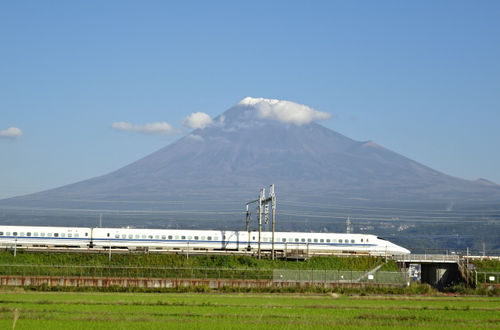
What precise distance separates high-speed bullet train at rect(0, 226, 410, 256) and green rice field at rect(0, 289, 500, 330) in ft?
67.2

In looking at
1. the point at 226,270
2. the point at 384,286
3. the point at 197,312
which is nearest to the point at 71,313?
the point at 197,312

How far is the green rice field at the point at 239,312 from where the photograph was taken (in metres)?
31.8

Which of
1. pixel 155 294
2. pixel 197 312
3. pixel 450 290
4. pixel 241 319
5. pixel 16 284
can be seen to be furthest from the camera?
pixel 450 290

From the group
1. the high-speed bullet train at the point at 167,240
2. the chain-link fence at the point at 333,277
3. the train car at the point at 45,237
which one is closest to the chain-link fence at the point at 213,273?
the chain-link fence at the point at 333,277

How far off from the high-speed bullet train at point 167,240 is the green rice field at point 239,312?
2049 centimetres

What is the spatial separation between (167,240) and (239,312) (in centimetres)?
3334

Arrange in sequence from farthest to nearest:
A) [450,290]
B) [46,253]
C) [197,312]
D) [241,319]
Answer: [46,253] < [450,290] < [197,312] < [241,319]

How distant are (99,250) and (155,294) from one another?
16729 millimetres

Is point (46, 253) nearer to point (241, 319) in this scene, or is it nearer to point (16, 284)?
point (16, 284)

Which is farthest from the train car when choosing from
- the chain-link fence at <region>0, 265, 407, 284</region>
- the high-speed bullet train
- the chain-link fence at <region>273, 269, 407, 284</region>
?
the chain-link fence at <region>273, 269, 407, 284</region>

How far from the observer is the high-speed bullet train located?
67562mm

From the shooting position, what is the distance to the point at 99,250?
63656mm

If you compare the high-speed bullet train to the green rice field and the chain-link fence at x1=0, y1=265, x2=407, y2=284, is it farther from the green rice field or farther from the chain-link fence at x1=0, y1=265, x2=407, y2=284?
the green rice field

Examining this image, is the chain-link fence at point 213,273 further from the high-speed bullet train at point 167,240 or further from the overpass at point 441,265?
the high-speed bullet train at point 167,240
